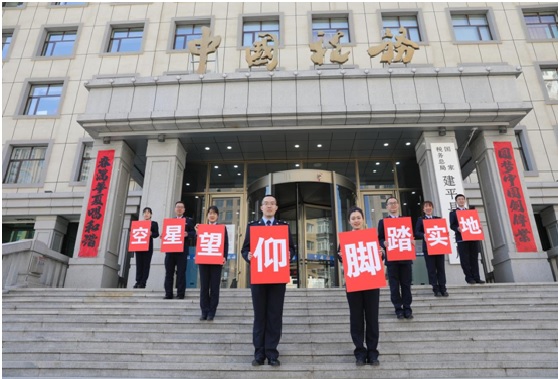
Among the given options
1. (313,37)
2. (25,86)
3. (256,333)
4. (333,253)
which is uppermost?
(313,37)

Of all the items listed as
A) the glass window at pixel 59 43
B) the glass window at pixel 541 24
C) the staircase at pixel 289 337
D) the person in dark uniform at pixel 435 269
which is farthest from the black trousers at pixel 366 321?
the glass window at pixel 59 43

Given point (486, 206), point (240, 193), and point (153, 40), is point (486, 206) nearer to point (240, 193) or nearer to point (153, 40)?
point (240, 193)

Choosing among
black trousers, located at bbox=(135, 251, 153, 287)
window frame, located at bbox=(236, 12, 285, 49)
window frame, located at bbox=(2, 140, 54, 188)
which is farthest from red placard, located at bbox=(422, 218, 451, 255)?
window frame, located at bbox=(2, 140, 54, 188)

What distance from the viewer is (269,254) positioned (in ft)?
13.5

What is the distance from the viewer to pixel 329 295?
6.64 meters

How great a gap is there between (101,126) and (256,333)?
8413 mm

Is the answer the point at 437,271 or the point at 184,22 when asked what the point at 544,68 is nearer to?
the point at 437,271

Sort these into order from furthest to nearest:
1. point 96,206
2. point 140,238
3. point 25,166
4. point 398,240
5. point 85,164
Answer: point 25,166
point 85,164
point 96,206
point 140,238
point 398,240

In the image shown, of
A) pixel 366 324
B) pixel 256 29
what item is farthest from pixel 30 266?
pixel 256 29

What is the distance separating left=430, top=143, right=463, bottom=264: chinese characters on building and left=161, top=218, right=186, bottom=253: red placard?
6.42 m

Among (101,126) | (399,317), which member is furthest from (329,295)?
(101,126)

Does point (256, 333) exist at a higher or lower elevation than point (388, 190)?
lower

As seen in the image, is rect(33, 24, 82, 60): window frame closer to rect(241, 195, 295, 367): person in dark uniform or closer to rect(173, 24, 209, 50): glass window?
rect(173, 24, 209, 50): glass window

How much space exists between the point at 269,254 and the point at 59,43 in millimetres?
18590
